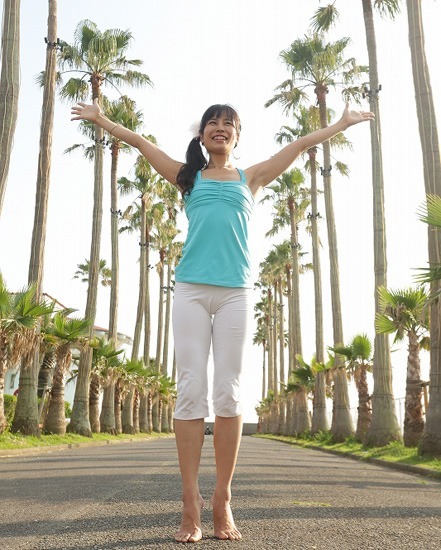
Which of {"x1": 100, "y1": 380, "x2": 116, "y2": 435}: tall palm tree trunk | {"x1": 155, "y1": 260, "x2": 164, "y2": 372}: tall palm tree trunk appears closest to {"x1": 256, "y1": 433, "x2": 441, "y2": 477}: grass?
{"x1": 100, "y1": 380, "x2": 116, "y2": 435}: tall palm tree trunk

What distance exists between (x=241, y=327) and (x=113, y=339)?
2547cm

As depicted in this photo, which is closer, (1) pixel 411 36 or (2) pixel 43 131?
(1) pixel 411 36

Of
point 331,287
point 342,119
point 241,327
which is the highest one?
point 331,287

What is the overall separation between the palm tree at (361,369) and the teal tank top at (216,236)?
19269 mm

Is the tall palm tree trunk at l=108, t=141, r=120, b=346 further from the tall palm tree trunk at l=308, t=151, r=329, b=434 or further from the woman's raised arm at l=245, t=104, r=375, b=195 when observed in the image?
the woman's raised arm at l=245, t=104, r=375, b=195

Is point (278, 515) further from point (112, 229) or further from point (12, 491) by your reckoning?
point (112, 229)

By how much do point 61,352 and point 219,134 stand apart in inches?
709

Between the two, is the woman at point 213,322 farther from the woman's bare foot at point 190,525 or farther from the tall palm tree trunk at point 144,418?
the tall palm tree trunk at point 144,418

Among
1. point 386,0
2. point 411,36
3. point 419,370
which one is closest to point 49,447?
point 419,370

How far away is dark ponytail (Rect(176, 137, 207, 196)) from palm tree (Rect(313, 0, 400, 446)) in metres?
14.8

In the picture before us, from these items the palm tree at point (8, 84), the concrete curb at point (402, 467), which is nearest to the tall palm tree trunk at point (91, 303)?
the palm tree at point (8, 84)

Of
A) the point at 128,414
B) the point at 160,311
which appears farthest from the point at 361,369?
the point at 160,311

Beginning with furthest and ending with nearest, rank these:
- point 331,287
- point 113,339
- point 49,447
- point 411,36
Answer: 1. point 113,339
2. point 331,287
3. point 49,447
4. point 411,36

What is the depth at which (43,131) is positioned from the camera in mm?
19766
